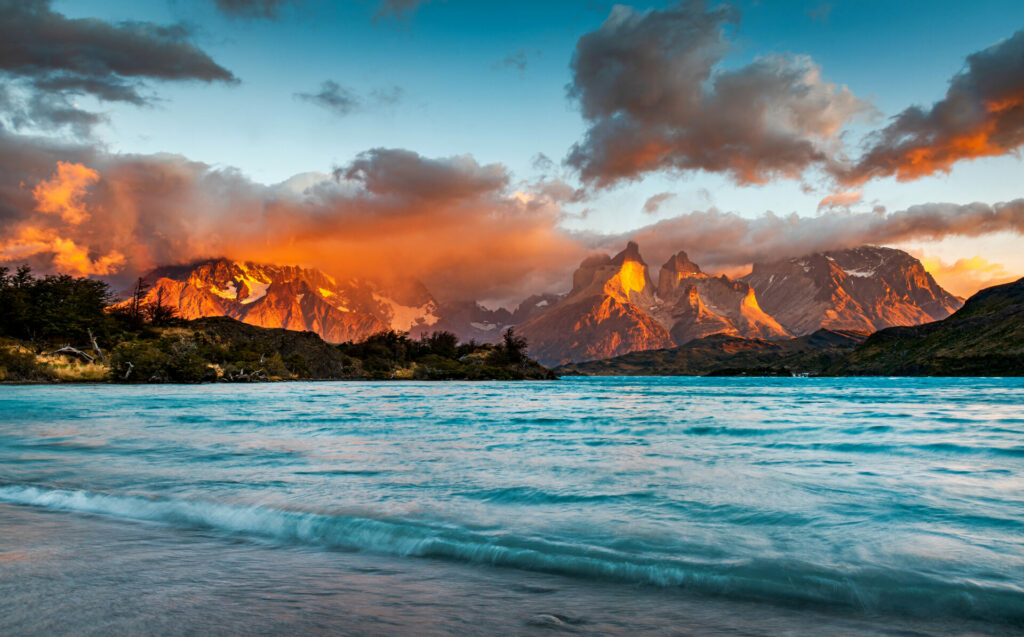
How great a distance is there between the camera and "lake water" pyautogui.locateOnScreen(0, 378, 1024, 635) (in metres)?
4.81

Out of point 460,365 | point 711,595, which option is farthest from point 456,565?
point 460,365

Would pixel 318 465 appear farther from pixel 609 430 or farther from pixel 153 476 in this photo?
pixel 609 430

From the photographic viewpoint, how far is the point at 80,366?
Result: 8219 cm

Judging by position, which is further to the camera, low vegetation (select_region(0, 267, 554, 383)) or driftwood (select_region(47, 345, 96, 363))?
driftwood (select_region(47, 345, 96, 363))

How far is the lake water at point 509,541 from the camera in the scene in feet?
15.8

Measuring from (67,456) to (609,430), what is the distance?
18.6 meters

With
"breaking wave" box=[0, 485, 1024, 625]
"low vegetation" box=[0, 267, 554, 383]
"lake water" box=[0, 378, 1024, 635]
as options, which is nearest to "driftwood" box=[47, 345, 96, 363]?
"low vegetation" box=[0, 267, 554, 383]

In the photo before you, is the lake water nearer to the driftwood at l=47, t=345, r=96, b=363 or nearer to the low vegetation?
the low vegetation

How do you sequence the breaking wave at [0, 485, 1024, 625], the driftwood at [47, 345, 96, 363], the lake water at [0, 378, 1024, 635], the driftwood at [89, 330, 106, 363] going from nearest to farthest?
the lake water at [0, 378, 1024, 635] → the breaking wave at [0, 485, 1024, 625] → the driftwood at [47, 345, 96, 363] → the driftwood at [89, 330, 106, 363]

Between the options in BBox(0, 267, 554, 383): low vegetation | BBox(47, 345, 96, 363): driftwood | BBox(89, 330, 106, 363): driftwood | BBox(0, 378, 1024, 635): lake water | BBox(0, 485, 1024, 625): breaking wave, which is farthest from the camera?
BBox(89, 330, 106, 363): driftwood

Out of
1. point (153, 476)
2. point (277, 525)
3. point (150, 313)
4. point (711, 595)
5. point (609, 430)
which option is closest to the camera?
point (711, 595)

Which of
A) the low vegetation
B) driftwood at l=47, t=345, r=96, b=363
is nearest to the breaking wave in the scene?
the low vegetation

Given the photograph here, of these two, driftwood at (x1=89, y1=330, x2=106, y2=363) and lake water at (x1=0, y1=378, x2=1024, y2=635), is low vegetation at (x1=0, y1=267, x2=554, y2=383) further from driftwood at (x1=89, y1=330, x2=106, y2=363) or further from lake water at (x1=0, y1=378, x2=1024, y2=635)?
lake water at (x1=0, y1=378, x2=1024, y2=635)

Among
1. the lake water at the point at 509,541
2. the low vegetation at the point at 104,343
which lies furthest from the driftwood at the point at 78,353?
the lake water at the point at 509,541
